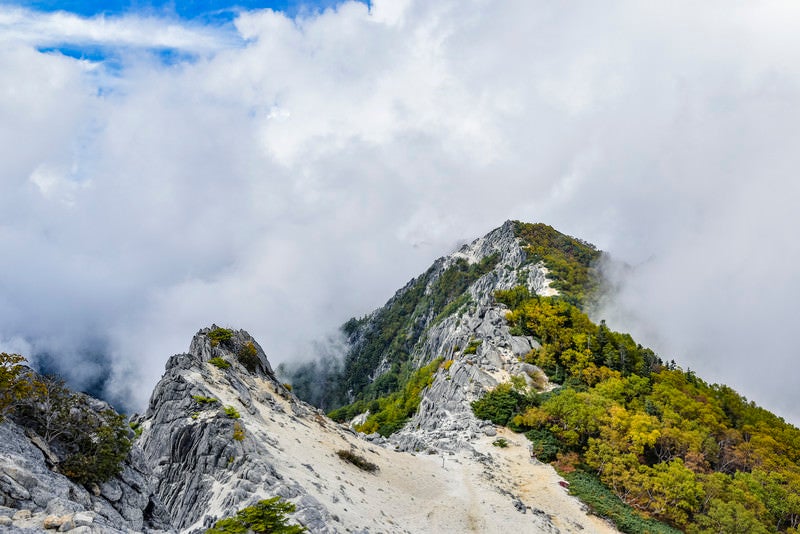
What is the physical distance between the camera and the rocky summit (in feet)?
58.7

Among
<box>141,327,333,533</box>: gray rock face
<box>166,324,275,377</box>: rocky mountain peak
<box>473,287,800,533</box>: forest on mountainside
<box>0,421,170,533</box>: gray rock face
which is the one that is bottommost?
<box>0,421,170,533</box>: gray rock face

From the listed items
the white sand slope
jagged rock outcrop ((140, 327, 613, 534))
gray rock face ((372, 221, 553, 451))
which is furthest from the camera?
gray rock face ((372, 221, 553, 451))

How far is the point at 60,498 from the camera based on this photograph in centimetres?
1586

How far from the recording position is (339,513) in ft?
90.0

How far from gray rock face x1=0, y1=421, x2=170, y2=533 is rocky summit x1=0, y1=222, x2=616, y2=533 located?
0.17ft

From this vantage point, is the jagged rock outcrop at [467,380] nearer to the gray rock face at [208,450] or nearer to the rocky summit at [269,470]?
the rocky summit at [269,470]

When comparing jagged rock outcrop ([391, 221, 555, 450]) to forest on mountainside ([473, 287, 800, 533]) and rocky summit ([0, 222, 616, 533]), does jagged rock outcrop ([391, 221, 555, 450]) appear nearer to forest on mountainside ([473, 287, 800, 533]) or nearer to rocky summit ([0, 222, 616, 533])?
rocky summit ([0, 222, 616, 533])

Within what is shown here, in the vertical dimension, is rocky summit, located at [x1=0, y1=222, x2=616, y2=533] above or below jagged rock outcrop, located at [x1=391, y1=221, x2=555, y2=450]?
below

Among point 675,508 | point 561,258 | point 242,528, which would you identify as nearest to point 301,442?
point 242,528

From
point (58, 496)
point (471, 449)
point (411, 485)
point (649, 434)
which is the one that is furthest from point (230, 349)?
point (649, 434)

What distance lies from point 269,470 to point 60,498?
14.1 meters

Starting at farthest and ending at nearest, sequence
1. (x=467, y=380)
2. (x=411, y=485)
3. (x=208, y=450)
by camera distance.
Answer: (x=467, y=380)
(x=411, y=485)
(x=208, y=450)

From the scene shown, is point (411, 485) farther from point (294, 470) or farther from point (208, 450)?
point (208, 450)

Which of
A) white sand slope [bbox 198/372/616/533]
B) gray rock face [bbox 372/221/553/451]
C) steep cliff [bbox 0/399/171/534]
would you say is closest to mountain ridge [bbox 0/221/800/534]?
steep cliff [bbox 0/399/171/534]
